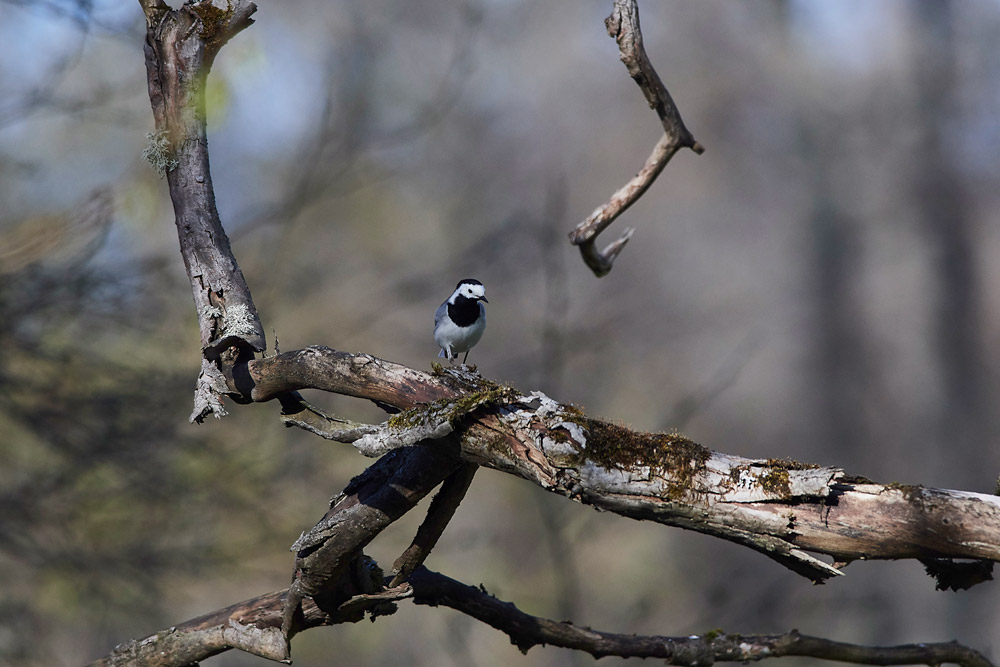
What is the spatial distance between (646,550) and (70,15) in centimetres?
826

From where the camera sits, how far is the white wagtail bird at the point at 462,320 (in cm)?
355

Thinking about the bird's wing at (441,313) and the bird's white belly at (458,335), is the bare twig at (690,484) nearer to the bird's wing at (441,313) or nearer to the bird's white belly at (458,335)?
the bird's white belly at (458,335)

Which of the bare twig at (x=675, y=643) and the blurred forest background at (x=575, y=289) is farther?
the blurred forest background at (x=575, y=289)

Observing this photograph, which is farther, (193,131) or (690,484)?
(193,131)

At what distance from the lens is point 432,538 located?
89.7 inches

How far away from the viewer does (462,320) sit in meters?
3.57

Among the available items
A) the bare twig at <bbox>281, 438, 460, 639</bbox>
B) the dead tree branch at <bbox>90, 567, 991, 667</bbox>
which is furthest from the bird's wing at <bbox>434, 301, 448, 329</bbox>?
the bare twig at <bbox>281, 438, 460, 639</bbox>

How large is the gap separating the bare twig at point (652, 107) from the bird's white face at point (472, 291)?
693 millimetres

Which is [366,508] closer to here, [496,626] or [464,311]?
[496,626]

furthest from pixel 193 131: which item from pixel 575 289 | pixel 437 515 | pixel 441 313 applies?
pixel 575 289

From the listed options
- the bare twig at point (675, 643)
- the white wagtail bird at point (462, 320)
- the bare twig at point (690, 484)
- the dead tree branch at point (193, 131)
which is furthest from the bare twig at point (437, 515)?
the white wagtail bird at point (462, 320)

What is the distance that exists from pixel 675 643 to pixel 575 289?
786cm

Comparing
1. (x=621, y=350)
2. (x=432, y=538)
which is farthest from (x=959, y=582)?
(x=621, y=350)

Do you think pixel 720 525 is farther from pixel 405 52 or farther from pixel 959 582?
pixel 405 52
